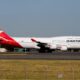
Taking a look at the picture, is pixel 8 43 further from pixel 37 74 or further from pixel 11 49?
pixel 37 74

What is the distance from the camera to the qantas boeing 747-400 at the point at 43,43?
115562mm

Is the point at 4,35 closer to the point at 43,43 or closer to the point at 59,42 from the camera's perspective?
the point at 43,43

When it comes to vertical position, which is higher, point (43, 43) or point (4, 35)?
point (4, 35)

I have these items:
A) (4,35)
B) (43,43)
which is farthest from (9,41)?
(43,43)

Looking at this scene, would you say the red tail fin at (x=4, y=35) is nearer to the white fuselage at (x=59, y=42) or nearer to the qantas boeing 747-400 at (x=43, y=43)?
the qantas boeing 747-400 at (x=43, y=43)

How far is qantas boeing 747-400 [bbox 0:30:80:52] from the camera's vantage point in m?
116

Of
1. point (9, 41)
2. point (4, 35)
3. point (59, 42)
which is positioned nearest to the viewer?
point (59, 42)

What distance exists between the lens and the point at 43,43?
117 metres

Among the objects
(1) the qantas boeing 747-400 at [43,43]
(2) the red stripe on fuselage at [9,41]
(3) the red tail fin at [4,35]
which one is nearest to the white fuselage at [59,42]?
(1) the qantas boeing 747-400 at [43,43]

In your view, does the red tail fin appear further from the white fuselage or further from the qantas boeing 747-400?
the white fuselage

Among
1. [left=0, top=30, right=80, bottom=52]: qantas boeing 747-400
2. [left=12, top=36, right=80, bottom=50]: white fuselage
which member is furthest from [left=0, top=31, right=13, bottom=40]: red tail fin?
[left=12, top=36, right=80, bottom=50]: white fuselage

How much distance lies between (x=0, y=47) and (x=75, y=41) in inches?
1210

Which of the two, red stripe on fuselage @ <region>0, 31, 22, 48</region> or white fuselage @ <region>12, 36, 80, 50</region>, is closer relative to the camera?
white fuselage @ <region>12, 36, 80, 50</region>

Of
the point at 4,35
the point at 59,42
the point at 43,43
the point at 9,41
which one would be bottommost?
the point at 43,43
